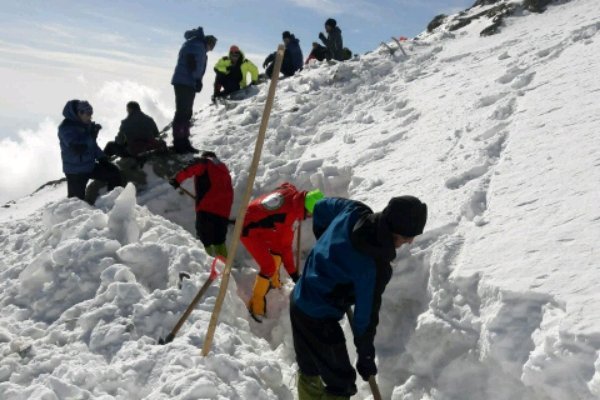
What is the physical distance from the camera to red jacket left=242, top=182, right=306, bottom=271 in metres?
5.68

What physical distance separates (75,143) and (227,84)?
256 inches

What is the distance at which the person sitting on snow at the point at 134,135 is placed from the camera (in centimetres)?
907

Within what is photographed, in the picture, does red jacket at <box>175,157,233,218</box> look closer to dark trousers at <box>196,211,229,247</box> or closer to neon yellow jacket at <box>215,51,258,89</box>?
dark trousers at <box>196,211,229,247</box>

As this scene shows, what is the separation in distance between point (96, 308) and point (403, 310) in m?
2.80

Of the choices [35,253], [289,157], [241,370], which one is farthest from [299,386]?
[289,157]

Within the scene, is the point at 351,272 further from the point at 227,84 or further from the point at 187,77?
the point at 227,84

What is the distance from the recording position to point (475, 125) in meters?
7.05

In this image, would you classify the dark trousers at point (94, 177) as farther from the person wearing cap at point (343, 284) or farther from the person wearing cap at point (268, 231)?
the person wearing cap at point (343, 284)

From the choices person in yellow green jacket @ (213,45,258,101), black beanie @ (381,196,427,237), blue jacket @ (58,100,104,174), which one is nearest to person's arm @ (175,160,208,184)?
blue jacket @ (58,100,104,174)

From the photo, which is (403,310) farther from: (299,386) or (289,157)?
(289,157)

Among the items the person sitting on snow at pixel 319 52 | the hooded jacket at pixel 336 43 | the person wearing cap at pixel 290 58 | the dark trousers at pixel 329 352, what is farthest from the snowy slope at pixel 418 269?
the person sitting on snow at pixel 319 52

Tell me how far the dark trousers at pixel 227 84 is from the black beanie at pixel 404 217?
420 inches

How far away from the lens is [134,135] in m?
9.09

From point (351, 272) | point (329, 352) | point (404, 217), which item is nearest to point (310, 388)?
point (329, 352)
